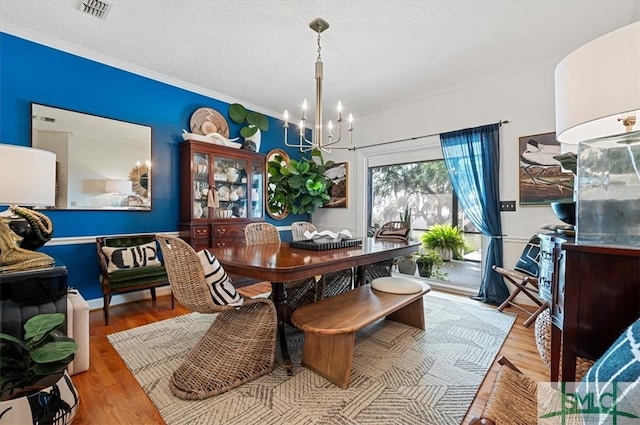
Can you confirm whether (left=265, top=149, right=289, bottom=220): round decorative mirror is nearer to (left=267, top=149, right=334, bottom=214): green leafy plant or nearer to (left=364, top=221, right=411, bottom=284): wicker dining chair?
(left=267, top=149, right=334, bottom=214): green leafy plant

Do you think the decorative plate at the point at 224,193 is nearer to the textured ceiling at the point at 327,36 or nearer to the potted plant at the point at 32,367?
the textured ceiling at the point at 327,36

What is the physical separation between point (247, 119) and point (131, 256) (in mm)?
2446

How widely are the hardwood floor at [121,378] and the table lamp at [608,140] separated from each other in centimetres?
111

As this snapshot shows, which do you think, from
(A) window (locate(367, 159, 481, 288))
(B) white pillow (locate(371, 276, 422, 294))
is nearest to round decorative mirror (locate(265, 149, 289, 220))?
(A) window (locate(367, 159, 481, 288))

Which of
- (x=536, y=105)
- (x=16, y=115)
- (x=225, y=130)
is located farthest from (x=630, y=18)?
(x=16, y=115)

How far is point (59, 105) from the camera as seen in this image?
8.79ft

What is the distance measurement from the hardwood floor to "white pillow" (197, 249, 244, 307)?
0.62 metres

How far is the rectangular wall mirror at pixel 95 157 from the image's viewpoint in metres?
2.64

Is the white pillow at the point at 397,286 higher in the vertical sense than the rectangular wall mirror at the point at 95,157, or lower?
lower

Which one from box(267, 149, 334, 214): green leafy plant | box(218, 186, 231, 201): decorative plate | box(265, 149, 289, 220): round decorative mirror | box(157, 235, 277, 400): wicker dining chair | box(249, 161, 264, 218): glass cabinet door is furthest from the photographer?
box(265, 149, 289, 220): round decorative mirror

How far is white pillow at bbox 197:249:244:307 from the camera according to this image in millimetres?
1587

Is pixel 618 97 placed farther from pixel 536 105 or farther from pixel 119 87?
pixel 119 87

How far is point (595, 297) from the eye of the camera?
3.28ft

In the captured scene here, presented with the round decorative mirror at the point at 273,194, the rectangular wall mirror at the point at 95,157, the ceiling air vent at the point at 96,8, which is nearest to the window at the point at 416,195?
the round decorative mirror at the point at 273,194
